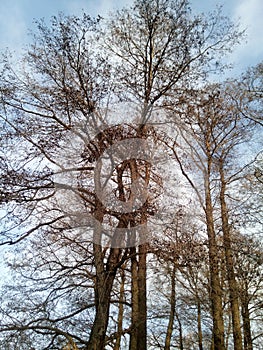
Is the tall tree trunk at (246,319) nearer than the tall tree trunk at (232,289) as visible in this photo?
No

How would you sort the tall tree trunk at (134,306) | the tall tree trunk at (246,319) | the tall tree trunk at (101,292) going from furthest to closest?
the tall tree trunk at (246,319)
the tall tree trunk at (134,306)
the tall tree trunk at (101,292)

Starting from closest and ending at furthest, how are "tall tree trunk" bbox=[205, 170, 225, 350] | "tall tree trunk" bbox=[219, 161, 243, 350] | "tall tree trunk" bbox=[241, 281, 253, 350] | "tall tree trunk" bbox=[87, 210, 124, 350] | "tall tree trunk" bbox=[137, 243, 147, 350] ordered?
"tall tree trunk" bbox=[87, 210, 124, 350]
"tall tree trunk" bbox=[205, 170, 225, 350]
"tall tree trunk" bbox=[137, 243, 147, 350]
"tall tree trunk" bbox=[219, 161, 243, 350]
"tall tree trunk" bbox=[241, 281, 253, 350]

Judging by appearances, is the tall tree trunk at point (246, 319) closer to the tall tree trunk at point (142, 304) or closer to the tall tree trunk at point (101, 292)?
the tall tree trunk at point (142, 304)

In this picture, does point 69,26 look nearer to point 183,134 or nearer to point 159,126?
point 159,126

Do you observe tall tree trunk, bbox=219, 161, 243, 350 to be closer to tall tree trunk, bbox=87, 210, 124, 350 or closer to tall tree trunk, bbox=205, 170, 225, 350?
tall tree trunk, bbox=205, 170, 225, 350

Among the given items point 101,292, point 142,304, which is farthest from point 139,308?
point 101,292

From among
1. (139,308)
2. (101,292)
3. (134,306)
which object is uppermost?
(134,306)

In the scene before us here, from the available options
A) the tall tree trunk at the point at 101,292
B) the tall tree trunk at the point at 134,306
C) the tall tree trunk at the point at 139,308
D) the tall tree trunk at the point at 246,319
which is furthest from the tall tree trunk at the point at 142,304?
the tall tree trunk at the point at 246,319

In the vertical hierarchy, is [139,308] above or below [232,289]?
below

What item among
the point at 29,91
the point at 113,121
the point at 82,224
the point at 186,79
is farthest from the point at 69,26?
the point at 82,224

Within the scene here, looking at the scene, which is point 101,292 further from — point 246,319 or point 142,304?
point 246,319

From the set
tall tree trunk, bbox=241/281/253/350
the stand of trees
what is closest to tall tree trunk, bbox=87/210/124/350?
the stand of trees

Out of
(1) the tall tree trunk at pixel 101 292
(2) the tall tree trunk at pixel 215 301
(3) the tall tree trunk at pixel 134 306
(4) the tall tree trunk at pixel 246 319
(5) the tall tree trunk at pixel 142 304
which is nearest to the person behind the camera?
(1) the tall tree trunk at pixel 101 292

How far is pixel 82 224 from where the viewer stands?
7.29 meters
